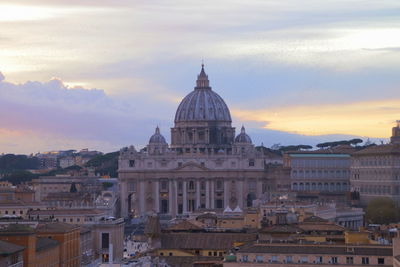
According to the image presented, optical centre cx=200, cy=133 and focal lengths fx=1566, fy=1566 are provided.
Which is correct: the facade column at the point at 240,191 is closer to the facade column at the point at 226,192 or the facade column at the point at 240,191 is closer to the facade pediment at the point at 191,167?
the facade column at the point at 226,192

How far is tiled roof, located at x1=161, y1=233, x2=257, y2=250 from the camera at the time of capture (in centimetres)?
6575

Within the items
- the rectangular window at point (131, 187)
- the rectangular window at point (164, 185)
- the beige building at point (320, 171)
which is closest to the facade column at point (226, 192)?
the rectangular window at point (164, 185)

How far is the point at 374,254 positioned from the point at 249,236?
1682cm

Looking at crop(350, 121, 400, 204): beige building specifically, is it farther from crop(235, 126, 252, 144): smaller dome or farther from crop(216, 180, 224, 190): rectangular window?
crop(235, 126, 252, 144): smaller dome

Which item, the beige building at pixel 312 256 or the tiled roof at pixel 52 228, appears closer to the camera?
the beige building at pixel 312 256

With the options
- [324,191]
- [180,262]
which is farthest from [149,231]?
[324,191]

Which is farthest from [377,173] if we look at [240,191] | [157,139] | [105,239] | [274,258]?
[274,258]

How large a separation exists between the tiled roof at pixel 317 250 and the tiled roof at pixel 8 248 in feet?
25.7

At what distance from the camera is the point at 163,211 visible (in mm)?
→ 172250

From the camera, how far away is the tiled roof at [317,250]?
168 feet

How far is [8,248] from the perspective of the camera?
177 feet

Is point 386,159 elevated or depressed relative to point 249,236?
elevated

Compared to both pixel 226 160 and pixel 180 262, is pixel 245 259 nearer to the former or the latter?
pixel 180 262

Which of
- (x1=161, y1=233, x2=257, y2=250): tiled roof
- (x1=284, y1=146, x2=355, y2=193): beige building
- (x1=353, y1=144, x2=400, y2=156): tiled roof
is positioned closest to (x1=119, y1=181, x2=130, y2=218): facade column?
(x1=284, y1=146, x2=355, y2=193): beige building
